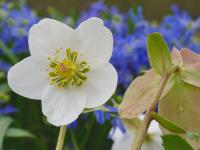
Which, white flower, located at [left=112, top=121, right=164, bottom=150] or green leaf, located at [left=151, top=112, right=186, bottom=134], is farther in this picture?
white flower, located at [left=112, top=121, right=164, bottom=150]

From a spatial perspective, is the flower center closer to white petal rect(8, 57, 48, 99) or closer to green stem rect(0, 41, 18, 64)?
white petal rect(8, 57, 48, 99)

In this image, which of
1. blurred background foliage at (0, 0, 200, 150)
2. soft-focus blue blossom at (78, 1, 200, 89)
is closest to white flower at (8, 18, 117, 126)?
blurred background foliage at (0, 0, 200, 150)

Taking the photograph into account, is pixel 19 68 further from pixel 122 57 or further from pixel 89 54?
pixel 122 57

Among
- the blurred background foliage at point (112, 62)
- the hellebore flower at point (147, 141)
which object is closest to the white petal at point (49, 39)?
the hellebore flower at point (147, 141)

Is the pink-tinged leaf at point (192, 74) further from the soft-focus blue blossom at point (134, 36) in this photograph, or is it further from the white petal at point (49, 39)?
the soft-focus blue blossom at point (134, 36)

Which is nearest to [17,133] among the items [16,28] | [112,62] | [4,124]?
[4,124]

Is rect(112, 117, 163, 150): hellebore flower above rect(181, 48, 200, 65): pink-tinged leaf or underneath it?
underneath
